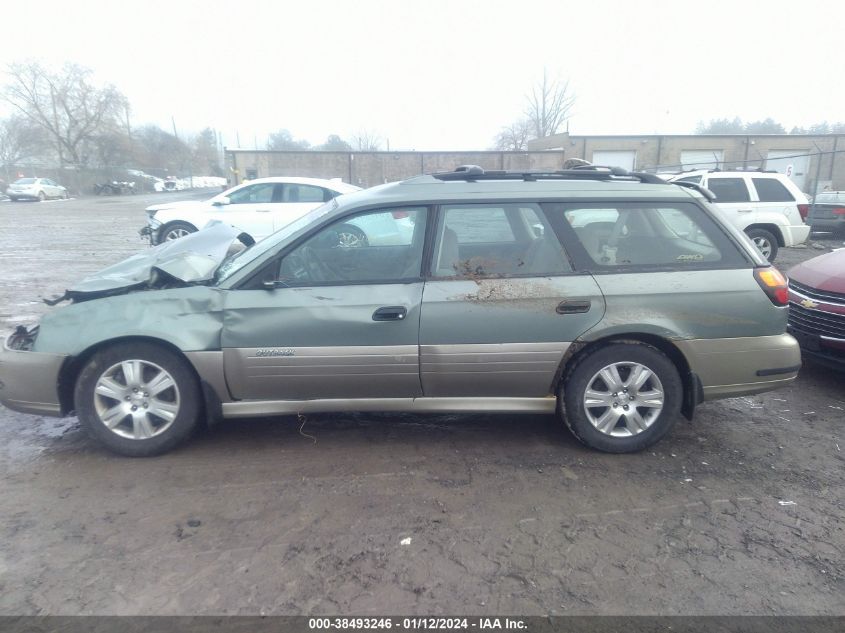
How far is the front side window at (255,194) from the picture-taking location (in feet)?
36.6

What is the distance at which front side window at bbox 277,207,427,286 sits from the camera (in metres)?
3.54

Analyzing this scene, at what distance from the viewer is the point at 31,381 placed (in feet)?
11.3

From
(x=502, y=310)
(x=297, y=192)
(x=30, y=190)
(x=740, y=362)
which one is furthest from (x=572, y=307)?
(x=30, y=190)

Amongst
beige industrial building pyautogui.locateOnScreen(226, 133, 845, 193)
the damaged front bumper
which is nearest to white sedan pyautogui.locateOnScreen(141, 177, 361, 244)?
the damaged front bumper

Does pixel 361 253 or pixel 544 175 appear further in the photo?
pixel 544 175

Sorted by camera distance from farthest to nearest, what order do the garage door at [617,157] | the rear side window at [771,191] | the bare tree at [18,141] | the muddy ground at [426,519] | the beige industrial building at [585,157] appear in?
the bare tree at [18,141], the garage door at [617,157], the beige industrial building at [585,157], the rear side window at [771,191], the muddy ground at [426,519]

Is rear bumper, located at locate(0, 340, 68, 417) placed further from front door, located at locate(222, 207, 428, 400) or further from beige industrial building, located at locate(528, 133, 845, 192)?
beige industrial building, located at locate(528, 133, 845, 192)

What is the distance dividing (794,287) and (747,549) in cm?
322

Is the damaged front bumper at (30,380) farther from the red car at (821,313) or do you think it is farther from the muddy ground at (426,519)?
the red car at (821,313)

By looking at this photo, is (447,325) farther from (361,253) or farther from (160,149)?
(160,149)

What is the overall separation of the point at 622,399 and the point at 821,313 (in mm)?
2291

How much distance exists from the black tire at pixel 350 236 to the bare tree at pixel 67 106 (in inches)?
2273

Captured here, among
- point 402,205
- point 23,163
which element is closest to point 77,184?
point 23,163

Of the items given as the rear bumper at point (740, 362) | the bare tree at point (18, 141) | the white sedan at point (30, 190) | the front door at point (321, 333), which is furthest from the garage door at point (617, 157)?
the bare tree at point (18, 141)
